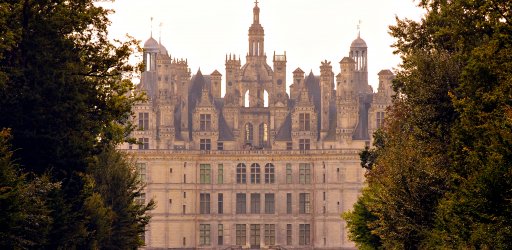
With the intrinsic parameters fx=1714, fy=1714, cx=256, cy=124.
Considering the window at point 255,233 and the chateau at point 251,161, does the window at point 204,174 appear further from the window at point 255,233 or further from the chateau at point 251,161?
the window at point 255,233

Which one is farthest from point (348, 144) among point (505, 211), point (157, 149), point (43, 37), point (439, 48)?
point (505, 211)

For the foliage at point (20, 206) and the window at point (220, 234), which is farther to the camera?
the window at point (220, 234)

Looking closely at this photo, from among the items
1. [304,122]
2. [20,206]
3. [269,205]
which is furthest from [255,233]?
[20,206]

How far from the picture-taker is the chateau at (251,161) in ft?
405

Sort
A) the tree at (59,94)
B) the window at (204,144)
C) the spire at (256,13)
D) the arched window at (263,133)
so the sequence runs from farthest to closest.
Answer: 1. the spire at (256,13)
2. the arched window at (263,133)
3. the window at (204,144)
4. the tree at (59,94)

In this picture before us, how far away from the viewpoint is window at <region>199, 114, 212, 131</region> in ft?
411

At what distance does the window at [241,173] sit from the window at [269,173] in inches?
61.3

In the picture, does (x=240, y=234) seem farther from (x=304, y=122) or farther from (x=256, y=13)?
(x=256, y=13)

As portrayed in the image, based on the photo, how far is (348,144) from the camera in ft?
406

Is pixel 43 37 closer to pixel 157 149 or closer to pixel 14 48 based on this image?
pixel 14 48

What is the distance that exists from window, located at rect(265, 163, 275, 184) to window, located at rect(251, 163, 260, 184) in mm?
586

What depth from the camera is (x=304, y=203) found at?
410 feet

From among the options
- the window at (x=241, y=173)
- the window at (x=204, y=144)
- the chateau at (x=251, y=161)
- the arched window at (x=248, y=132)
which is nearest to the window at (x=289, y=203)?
the chateau at (x=251, y=161)

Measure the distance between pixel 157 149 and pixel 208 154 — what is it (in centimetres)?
372
